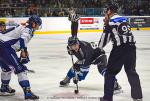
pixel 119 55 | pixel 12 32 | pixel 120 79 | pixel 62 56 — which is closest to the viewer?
pixel 119 55

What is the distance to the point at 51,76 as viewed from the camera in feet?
26.6

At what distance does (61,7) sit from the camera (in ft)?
76.6

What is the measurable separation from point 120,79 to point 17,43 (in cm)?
250

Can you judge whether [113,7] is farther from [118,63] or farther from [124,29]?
[118,63]

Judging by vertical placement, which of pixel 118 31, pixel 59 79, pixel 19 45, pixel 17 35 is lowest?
pixel 59 79

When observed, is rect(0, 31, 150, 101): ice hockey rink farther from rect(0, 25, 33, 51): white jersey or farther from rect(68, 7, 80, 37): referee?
rect(68, 7, 80, 37): referee

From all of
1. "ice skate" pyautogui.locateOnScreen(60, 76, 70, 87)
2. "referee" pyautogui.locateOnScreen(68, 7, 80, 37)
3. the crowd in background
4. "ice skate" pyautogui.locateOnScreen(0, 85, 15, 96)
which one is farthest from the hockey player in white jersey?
the crowd in background

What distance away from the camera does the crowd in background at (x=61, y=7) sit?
20969 millimetres

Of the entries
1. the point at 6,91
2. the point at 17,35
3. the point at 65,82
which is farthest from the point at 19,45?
the point at 65,82

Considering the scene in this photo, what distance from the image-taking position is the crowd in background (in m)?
21.0

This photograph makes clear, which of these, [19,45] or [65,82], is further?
[65,82]

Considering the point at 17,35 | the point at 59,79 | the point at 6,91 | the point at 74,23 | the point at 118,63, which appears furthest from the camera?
the point at 74,23

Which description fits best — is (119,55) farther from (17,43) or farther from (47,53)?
(47,53)

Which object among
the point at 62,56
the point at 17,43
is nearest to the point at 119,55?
the point at 17,43
